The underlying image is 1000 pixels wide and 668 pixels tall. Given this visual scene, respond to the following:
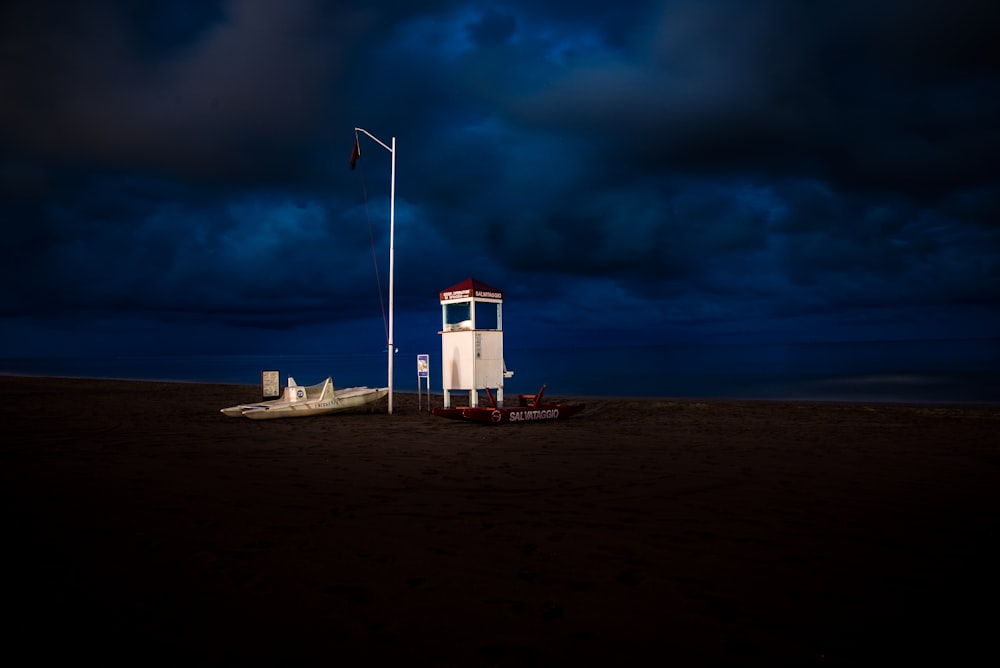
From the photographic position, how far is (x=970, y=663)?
3857mm

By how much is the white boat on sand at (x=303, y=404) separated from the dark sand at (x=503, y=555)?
203 inches

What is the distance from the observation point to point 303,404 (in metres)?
17.7

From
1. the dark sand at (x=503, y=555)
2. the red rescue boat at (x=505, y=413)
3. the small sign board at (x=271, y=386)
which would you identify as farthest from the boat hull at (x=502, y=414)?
the small sign board at (x=271, y=386)

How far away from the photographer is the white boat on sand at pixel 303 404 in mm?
17359

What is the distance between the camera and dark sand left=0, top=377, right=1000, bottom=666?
13.5 ft

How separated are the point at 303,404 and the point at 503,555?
13.2 meters

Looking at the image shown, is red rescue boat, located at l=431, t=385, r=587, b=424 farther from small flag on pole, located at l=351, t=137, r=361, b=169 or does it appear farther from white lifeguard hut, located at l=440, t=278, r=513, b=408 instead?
small flag on pole, located at l=351, t=137, r=361, b=169

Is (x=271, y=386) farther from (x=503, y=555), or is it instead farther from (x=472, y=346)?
(x=503, y=555)

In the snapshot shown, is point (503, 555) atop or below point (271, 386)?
below

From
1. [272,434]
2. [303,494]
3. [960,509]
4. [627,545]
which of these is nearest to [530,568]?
[627,545]

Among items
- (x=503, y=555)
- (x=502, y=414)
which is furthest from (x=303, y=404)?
(x=503, y=555)

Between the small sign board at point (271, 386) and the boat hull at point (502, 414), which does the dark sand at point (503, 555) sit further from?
the small sign board at point (271, 386)

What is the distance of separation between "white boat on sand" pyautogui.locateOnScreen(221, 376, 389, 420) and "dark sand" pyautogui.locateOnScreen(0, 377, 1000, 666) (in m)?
5.17

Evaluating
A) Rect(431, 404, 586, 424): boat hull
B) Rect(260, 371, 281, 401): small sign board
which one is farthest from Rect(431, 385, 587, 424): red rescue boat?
Rect(260, 371, 281, 401): small sign board
